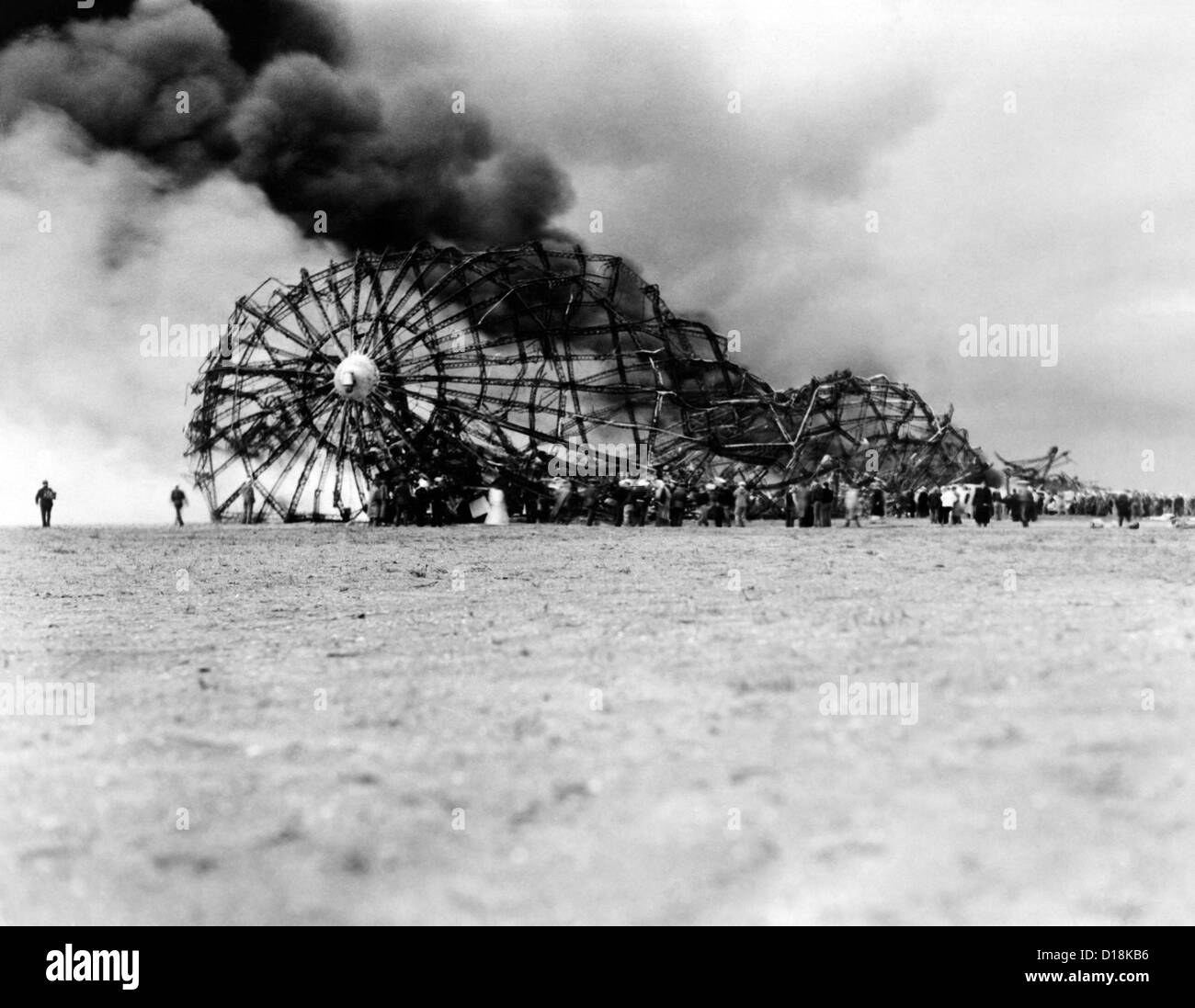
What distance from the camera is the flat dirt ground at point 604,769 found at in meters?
3.23

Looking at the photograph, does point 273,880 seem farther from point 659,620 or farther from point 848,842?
point 659,620

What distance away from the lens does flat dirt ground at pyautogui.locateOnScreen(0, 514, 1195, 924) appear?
3229 mm

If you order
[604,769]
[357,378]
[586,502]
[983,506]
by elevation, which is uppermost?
[357,378]

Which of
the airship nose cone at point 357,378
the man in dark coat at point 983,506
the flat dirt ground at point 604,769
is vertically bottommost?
the flat dirt ground at point 604,769

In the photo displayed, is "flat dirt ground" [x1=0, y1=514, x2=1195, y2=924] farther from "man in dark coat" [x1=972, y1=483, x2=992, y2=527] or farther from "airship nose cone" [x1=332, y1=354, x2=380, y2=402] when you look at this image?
"man in dark coat" [x1=972, y1=483, x2=992, y2=527]

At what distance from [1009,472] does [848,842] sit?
5907 cm

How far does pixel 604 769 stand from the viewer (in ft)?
14.0

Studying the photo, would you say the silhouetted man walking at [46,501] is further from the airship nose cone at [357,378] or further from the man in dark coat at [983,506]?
the man in dark coat at [983,506]

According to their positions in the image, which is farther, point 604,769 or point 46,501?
point 46,501

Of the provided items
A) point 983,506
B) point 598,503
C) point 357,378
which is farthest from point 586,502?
point 983,506

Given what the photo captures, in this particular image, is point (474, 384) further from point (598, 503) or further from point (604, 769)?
point (604, 769)

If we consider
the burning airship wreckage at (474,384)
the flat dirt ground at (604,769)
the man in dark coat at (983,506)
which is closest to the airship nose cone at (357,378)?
the burning airship wreckage at (474,384)

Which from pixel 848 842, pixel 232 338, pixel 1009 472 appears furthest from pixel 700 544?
pixel 1009 472

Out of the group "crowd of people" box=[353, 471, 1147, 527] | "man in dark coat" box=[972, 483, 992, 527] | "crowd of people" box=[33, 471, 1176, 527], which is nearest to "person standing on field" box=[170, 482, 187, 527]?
"crowd of people" box=[33, 471, 1176, 527]
